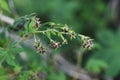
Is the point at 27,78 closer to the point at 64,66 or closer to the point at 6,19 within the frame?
the point at 6,19

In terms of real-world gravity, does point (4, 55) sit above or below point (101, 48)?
below

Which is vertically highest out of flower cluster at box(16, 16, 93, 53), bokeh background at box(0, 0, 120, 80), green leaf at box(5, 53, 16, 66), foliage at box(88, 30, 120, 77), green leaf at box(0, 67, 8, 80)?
bokeh background at box(0, 0, 120, 80)

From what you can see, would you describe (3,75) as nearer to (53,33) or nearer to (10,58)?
(10,58)

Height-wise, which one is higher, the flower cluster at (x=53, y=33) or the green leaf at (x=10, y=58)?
the flower cluster at (x=53, y=33)

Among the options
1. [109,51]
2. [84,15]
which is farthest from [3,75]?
[84,15]

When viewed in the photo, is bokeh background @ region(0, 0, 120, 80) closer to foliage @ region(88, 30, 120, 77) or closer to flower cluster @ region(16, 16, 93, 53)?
foliage @ region(88, 30, 120, 77)

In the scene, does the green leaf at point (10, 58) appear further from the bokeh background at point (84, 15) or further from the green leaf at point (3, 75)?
the bokeh background at point (84, 15)

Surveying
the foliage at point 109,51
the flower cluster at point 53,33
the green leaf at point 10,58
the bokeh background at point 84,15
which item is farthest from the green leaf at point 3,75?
the bokeh background at point 84,15

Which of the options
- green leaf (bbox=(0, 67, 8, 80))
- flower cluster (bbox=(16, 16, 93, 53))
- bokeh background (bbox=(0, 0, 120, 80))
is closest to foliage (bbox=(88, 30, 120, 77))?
bokeh background (bbox=(0, 0, 120, 80))

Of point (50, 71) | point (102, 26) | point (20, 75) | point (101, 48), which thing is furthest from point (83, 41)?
point (102, 26)

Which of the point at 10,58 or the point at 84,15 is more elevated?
the point at 84,15

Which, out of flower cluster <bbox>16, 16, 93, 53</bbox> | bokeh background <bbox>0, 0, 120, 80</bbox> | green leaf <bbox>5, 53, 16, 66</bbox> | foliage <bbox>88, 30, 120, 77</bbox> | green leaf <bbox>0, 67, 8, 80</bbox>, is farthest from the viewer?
bokeh background <bbox>0, 0, 120, 80</bbox>
